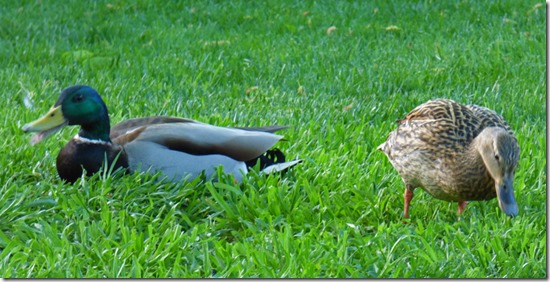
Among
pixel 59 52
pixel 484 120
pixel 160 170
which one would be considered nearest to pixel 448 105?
pixel 484 120

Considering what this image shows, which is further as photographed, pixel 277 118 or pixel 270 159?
pixel 277 118

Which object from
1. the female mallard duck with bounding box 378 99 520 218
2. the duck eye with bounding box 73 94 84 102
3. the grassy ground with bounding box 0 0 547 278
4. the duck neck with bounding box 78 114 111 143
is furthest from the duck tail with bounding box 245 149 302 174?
the duck eye with bounding box 73 94 84 102

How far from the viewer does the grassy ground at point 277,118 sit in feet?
11.4

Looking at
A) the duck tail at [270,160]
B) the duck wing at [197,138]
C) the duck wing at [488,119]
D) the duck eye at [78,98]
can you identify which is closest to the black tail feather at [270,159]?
the duck tail at [270,160]

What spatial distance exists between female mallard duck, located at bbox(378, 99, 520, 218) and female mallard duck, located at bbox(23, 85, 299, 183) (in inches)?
23.3

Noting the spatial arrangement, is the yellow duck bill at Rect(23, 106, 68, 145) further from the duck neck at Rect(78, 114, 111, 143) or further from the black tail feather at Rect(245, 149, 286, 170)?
the black tail feather at Rect(245, 149, 286, 170)

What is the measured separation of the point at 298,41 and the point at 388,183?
10.8 feet

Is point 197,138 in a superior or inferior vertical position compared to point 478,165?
inferior

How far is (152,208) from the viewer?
3.94 m

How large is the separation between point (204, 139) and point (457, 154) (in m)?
1.16

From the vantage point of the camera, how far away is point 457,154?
3812mm

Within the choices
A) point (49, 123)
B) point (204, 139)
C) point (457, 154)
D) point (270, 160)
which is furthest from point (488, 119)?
point (49, 123)

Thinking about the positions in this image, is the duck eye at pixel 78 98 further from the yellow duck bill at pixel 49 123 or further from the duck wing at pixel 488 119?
the duck wing at pixel 488 119

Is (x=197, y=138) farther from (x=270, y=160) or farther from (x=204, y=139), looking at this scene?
(x=270, y=160)
